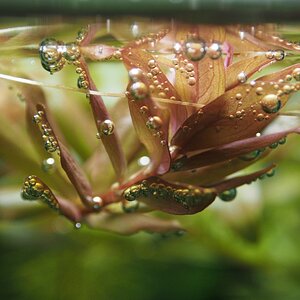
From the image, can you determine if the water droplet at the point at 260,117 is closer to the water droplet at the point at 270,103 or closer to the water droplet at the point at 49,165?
the water droplet at the point at 270,103

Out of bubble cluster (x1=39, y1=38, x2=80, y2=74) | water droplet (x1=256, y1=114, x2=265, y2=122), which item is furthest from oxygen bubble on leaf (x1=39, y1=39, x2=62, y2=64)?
water droplet (x1=256, y1=114, x2=265, y2=122)

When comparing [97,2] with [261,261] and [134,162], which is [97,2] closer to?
[134,162]

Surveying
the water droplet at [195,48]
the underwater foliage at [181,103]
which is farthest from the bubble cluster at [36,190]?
the water droplet at [195,48]

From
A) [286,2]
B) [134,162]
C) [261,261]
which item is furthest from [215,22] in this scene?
[261,261]

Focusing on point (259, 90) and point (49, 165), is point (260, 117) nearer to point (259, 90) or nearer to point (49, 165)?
point (259, 90)

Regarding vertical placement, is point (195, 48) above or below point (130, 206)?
above

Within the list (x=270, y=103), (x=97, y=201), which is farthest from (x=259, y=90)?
(x=97, y=201)

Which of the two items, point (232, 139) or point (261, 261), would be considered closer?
point (232, 139)
